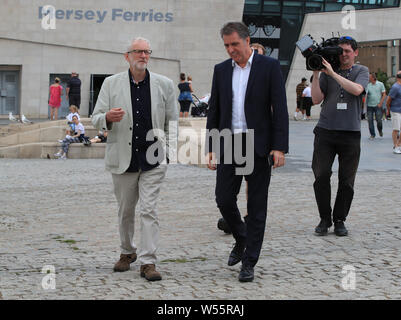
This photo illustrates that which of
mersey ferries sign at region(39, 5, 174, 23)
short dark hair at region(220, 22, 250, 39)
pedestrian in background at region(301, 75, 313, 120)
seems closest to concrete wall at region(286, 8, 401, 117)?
pedestrian in background at region(301, 75, 313, 120)

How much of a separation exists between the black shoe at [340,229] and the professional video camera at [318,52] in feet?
5.34

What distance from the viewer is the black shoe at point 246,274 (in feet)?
19.5

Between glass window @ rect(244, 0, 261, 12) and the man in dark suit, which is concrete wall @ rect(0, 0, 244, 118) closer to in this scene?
glass window @ rect(244, 0, 261, 12)

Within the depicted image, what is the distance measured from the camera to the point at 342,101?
8.05 meters

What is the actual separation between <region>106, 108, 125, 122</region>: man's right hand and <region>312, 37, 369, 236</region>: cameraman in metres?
2.60

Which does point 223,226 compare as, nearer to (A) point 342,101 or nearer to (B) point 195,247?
(B) point 195,247

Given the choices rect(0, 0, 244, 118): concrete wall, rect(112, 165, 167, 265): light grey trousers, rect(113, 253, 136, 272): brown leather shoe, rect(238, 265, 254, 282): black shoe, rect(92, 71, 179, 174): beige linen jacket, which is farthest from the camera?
rect(0, 0, 244, 118): concrete wall

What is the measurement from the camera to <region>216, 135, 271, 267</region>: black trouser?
240 inches

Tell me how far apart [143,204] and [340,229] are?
269 centimetres

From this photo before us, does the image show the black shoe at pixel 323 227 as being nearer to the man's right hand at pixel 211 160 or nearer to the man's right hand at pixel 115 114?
the man's right hand at pixel 211 160

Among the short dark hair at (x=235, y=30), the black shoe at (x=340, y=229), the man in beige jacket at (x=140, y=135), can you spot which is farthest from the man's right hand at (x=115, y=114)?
the black shoe at (x=340, y=229)

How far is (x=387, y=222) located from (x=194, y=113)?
2100 centimetres

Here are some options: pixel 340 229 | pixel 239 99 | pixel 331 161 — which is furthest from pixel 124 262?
pixel 331 161

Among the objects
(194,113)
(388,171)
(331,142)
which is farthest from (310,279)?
(194,113)
